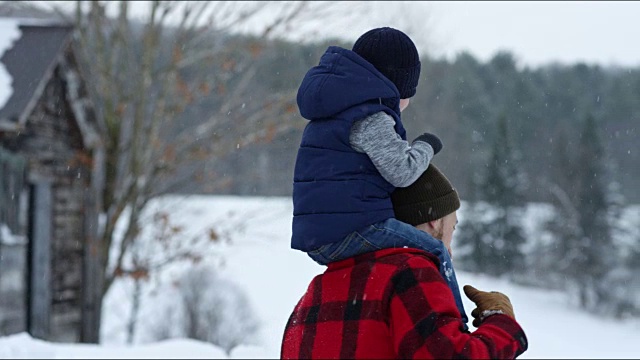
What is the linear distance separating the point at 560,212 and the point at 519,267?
115 inches

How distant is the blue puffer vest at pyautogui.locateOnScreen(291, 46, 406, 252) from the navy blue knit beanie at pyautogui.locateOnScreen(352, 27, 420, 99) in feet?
0.25

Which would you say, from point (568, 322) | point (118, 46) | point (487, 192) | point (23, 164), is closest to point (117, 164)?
point (118, 46)

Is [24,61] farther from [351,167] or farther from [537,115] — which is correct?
[537,115]

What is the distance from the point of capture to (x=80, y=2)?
34.5ft

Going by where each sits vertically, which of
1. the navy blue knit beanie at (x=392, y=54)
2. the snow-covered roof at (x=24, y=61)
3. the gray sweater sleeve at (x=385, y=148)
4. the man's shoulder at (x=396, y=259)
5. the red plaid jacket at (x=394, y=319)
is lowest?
the red plaid jacket at (x=394, y=319)

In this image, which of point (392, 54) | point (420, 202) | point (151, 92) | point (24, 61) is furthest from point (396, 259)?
point (151, 92)

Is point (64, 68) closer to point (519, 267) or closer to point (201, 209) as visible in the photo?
point (201, 209)

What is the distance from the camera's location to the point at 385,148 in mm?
1627

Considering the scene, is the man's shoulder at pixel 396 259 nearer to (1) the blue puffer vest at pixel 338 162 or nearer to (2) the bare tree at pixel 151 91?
(1) the blue puffer vest at pixel 338 162

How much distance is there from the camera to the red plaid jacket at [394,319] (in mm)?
1506

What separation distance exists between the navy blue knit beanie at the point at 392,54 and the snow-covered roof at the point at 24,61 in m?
6.48

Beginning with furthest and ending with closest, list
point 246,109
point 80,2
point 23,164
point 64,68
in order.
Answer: point 246,109 < point 80,2 < point 64,68 < point 23,164

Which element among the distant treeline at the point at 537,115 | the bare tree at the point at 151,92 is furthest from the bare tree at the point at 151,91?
the distant treeline at the point at 537,115

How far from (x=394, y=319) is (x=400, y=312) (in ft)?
0.07
